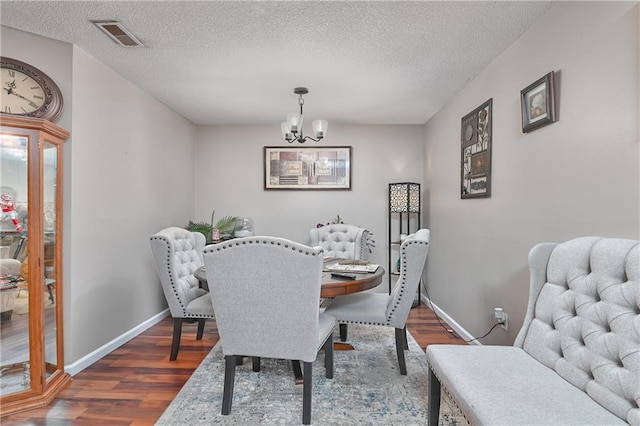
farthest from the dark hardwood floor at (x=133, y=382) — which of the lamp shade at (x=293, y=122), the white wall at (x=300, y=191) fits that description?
the lamp shade at (x=293, y=122)

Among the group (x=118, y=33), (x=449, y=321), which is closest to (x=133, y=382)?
(x=118, y=33)

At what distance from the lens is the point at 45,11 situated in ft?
6.56

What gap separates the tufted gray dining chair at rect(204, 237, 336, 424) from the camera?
5.61 ft

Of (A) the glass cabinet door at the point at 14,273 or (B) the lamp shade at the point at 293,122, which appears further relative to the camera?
(B) the lamp shade at the point at 293,122

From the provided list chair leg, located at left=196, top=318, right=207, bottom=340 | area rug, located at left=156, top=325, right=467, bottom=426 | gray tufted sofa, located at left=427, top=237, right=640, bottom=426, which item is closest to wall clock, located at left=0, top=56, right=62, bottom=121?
chair leg, located at left=196, top=318, right=207, bottom=340

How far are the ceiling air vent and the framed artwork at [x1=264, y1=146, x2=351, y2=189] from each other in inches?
91.7

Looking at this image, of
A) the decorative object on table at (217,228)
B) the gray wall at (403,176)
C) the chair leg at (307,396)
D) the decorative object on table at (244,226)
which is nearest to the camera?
the gray wall at (403,176)

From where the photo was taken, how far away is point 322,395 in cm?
211

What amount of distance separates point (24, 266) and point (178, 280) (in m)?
0.90

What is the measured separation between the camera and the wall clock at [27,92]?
2.17 meters

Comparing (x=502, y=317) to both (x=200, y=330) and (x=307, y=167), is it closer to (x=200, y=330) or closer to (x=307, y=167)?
(x=200, y=330)

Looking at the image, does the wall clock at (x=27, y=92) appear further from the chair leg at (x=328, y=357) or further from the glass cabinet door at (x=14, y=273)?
the chair leg at (x=328, y=357)

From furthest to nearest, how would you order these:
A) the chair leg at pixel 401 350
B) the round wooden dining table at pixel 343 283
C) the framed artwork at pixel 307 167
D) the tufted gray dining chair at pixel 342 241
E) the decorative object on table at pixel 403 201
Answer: the framed artwork at pixel 307 167 → the decorative object on table at pixel 403 201 → the tufted gray dining chair at pixel 342 241 → the chair leg at pixel 401 350 → the round wooden dining table at pixel 343 283

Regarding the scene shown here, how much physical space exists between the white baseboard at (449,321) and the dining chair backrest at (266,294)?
1.74 m
